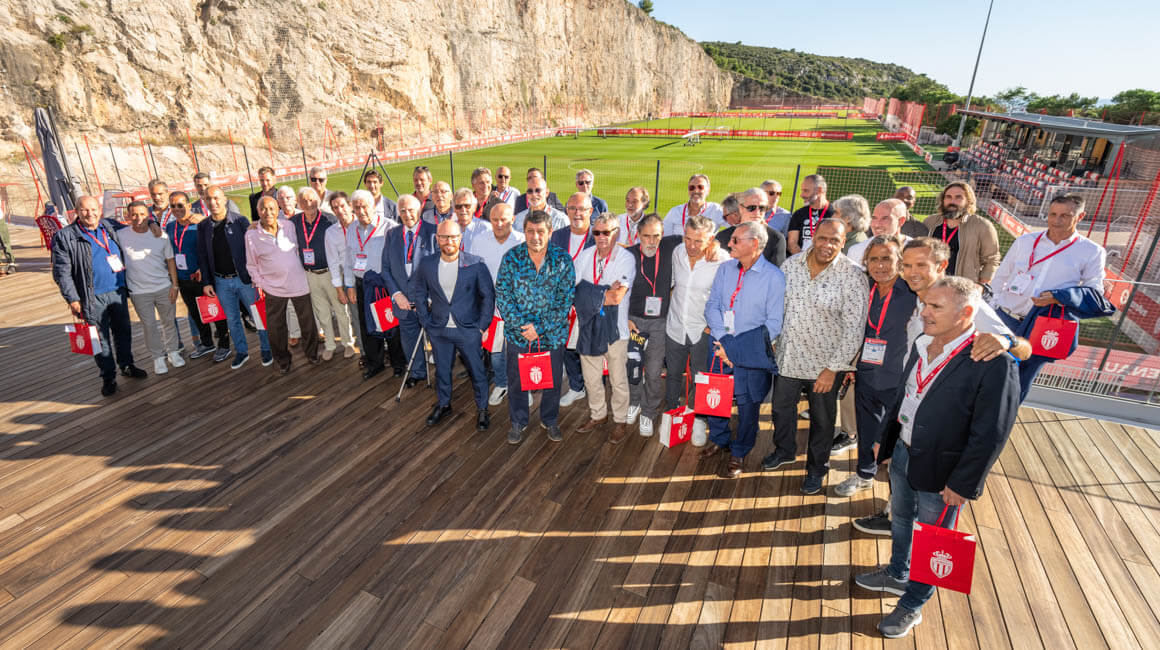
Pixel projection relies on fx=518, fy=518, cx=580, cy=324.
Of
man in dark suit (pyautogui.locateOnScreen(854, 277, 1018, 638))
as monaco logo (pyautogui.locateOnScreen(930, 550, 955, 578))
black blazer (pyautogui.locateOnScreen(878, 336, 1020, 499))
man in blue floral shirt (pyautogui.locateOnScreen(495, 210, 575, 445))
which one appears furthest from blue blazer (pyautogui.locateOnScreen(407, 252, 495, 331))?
as monaco logo (pyautogui.locateOnScreen(930, 550, 955, 578))

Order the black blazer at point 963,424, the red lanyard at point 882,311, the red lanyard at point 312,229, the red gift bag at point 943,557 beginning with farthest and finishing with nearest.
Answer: the red lanyard at point 312,229 → the red lanyard at point 882,311 → the red gift bag at point 943,557 → the black blazer at point 963,424

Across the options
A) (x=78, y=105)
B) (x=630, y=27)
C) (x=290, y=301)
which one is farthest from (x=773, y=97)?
(x=290, y=301)

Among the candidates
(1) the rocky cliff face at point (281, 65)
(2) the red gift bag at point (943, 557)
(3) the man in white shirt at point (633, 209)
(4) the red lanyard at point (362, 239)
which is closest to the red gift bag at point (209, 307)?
(4) the red lanyard at point (362, 239)

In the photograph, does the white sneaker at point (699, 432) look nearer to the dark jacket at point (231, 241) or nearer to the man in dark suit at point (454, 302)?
the man in dark suit at point (454, 302)

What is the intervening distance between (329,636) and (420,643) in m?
0.52

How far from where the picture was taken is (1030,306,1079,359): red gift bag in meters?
3.93

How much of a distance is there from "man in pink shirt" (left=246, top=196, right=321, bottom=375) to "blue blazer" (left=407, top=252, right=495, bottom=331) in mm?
1918

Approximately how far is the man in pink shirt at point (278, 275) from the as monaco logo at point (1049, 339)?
6857 millimetres

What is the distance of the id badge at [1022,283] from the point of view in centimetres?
421

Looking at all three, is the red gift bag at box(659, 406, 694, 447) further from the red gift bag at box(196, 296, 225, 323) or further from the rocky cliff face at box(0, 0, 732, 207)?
the rocky cliff face at box(0, 0, 732, 207)

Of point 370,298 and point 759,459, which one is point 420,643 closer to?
point 759,459

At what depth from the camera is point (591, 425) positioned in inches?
190

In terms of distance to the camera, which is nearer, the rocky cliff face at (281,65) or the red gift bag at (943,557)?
the red gift bag at (943,557)

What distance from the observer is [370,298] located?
5355 mm
